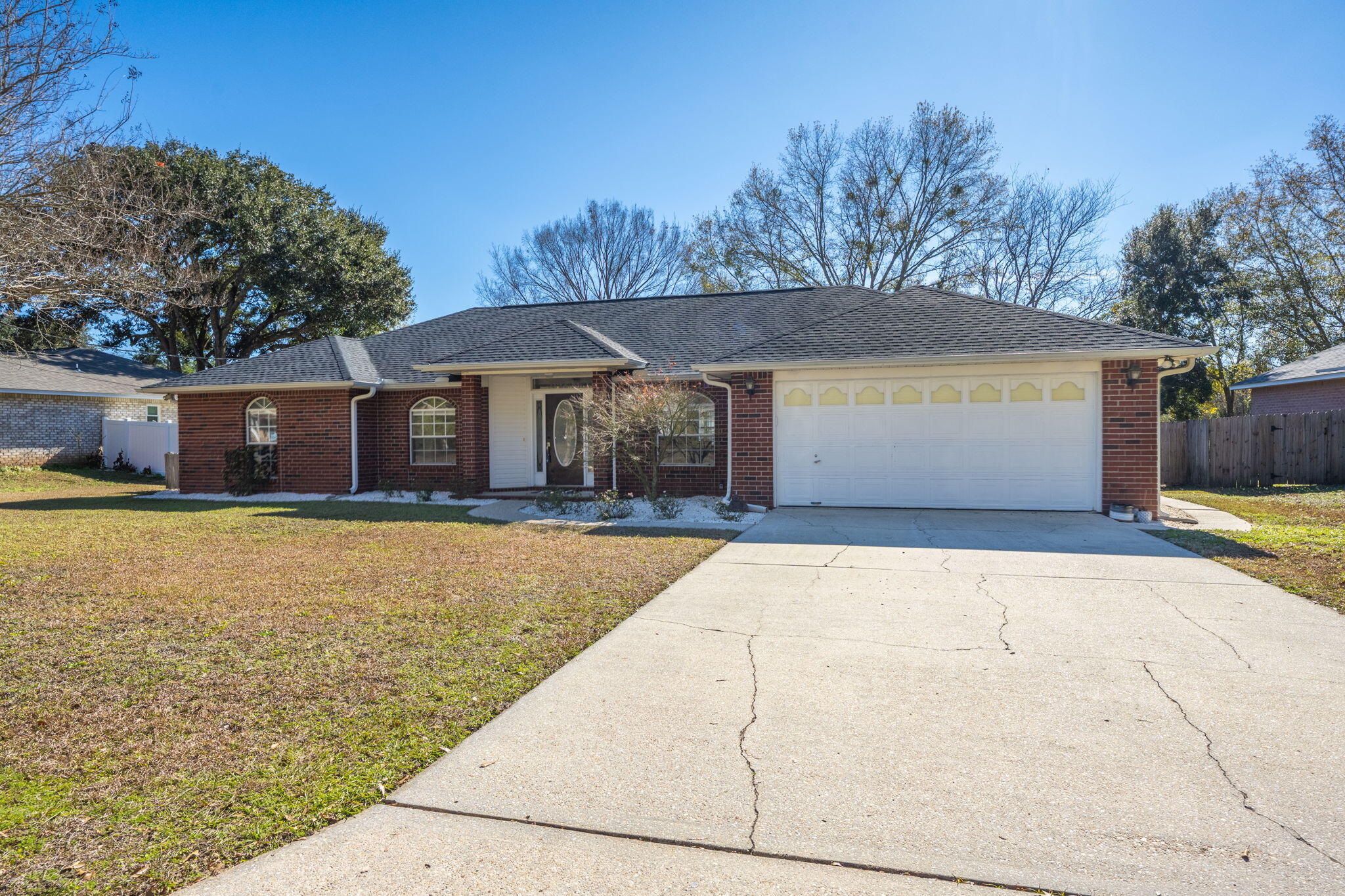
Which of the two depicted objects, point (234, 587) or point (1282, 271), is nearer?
point (234, 587)

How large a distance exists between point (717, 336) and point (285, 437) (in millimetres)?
9594

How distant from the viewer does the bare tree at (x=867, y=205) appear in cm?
2595

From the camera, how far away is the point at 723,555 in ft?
26.0

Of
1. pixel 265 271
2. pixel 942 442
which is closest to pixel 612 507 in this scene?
pixel 942 442

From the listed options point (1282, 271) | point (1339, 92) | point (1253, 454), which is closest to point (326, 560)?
point (1253, 454)

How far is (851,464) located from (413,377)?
367 inches

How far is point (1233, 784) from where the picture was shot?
2.84 m

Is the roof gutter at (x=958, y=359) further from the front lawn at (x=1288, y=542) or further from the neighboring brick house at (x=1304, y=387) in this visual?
the neighboring brick house at (x=1304, y=387)

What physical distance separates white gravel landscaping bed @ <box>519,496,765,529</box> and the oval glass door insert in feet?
8.71

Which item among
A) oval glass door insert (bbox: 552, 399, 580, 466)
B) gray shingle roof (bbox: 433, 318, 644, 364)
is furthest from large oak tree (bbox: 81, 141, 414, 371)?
oval glass door insert (bbox: 552, 399, 580, 466)

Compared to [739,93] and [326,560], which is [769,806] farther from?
[739,93]

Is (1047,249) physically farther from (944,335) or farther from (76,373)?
(76,373)

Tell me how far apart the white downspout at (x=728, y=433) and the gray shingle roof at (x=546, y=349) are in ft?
5.14

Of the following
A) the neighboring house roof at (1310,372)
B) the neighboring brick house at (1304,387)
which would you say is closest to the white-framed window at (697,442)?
the neighboring brick house at (1304,387)
